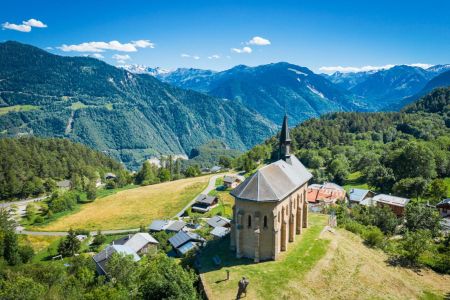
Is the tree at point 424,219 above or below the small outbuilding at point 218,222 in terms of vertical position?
above

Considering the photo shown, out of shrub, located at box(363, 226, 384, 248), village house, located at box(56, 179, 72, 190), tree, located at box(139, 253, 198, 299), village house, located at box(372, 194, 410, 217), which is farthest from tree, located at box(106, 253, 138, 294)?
village house, located at box(56, 179, 72, 190)

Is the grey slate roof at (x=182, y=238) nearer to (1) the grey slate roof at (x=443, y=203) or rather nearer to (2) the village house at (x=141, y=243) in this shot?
(2) the village house at (x=141, y=243)

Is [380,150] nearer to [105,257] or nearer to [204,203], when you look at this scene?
[204,203]

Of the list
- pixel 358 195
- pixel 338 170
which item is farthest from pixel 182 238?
pixel 338 170

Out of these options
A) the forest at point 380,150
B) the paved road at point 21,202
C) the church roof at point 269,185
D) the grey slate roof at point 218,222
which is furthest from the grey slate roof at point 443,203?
the paved road at point 21,202

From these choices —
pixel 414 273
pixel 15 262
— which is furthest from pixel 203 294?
pixel 15 262
